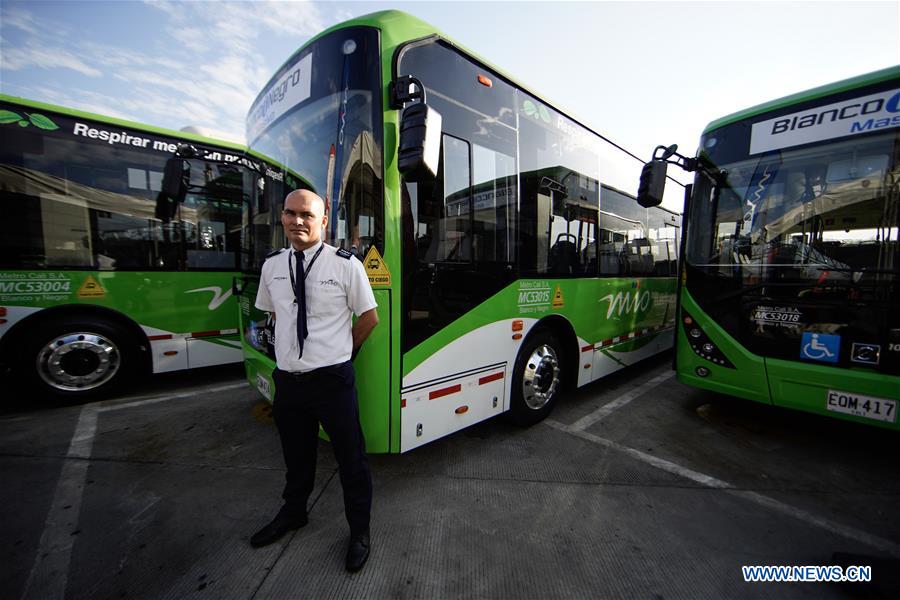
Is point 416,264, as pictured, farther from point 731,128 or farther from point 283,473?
point 731,128

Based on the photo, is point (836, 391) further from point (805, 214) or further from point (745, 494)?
point (805, 214)

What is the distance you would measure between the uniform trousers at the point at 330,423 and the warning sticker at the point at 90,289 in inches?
155

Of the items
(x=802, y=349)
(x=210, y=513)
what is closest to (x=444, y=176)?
(x=210, y=513)

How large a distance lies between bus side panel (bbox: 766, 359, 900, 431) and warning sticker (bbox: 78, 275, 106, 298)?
7268 mm

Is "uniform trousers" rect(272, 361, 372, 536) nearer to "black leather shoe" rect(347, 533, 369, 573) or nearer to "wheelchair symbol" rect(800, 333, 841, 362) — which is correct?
"black leather shoe" rect(347, 533, 369, 573)

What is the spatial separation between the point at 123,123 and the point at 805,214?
24.7 ft

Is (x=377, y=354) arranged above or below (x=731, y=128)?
Answer: below

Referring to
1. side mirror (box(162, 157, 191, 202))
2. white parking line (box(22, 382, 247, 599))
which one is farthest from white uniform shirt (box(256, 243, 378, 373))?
side mirror (box(162, 157, 191, 202))

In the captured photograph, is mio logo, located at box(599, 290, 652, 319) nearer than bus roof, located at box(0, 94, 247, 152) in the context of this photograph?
No

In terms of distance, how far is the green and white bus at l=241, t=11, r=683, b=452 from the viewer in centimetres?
242

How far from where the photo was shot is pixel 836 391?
3168 mm

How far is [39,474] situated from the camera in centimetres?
296

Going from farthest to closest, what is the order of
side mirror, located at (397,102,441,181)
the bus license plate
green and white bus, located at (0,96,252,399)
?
1. green and white bus, located at (0,96,252,399)
2. the bus license plate
3. side mirror, located at (397,102,441,181)

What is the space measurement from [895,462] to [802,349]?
134cm
